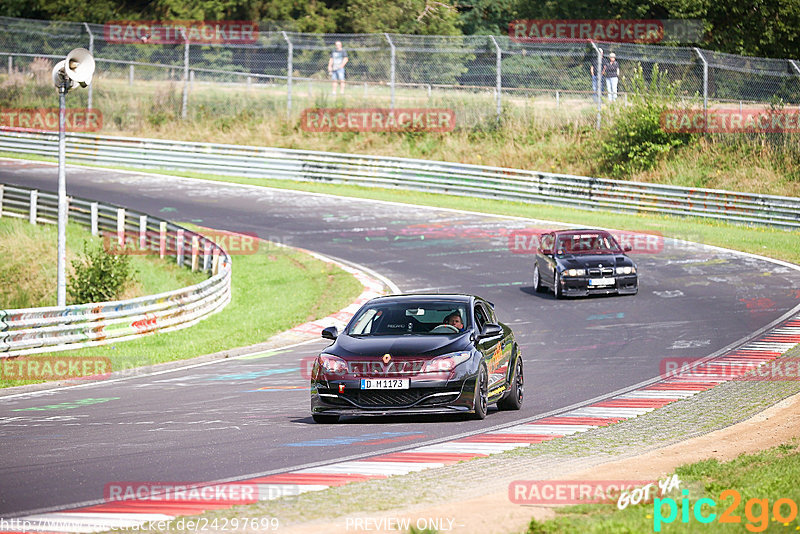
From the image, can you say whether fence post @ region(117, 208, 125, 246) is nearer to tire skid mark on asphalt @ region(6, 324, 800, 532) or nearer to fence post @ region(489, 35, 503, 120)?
fence post @ region(489, 35, 503, 120)

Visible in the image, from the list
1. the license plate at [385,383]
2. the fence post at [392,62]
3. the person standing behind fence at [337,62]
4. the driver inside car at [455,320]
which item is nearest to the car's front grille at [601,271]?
the driver inside car at [455,320]

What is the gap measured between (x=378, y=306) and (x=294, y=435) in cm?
235

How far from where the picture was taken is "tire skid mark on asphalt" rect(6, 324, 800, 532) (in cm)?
770

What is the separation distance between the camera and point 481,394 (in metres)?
12.2

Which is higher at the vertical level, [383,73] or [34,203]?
[383,73]

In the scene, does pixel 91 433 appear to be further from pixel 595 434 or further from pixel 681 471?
pixel 681 471

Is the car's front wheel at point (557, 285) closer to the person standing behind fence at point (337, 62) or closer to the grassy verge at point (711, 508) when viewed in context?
the grassy verge at point (711, 508)

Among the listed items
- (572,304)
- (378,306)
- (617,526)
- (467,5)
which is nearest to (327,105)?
(467,5)

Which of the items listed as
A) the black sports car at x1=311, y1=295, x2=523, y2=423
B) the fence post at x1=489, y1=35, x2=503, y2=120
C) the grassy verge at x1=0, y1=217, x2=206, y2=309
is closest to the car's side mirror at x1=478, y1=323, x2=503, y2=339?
the black sports car at x1=311, y1=295, x2=523, y2=423

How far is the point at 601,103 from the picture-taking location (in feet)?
136

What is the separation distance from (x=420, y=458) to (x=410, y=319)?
3115 millimetres

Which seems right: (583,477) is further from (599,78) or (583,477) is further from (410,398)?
(599,78)

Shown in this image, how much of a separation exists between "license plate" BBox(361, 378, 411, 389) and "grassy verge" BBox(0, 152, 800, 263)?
18992 mm

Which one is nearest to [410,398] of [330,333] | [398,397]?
[398,397]
